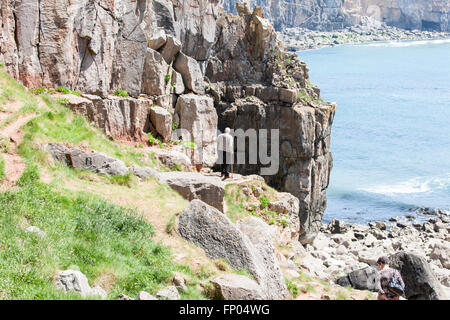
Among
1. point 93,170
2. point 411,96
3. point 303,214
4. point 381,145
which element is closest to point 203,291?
point 93,170

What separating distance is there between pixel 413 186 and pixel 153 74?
42.2m

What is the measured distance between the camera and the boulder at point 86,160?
14.1 m

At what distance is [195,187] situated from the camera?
1612cm

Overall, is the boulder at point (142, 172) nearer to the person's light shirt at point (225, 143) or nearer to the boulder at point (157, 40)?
the person's light shirt at point (225, 143)

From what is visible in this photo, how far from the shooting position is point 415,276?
1689cm


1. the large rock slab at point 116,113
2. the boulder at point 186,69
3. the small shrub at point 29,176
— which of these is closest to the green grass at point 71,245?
the small shrub at point 29,176

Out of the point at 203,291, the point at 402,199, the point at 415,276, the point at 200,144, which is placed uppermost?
the point at 203,291

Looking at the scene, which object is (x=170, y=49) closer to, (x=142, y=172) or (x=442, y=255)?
(x=142, y=172)

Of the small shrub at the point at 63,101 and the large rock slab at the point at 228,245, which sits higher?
the small shrub at the point at 63,101

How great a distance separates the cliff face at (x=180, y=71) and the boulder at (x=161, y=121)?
33cm

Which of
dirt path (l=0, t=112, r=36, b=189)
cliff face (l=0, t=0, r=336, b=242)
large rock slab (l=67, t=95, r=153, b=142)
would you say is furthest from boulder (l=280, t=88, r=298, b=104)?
dirt path (l=0, t=112, r=36, b=189)
